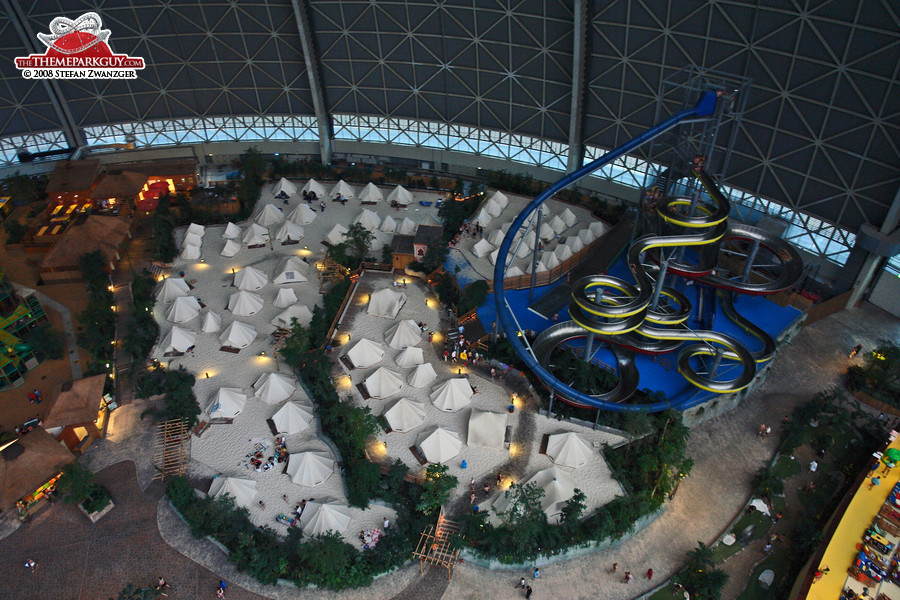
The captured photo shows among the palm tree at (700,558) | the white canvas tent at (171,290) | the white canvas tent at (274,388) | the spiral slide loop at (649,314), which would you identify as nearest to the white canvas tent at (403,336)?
the spiral slide loop at (649,314)

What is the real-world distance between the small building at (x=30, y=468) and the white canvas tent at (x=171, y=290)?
14835 mm

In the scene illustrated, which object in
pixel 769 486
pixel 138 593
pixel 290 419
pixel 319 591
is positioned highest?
pixel 290 419

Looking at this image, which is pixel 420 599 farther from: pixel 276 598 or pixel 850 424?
pixel 850 424

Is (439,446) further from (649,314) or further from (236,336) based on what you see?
(236,336)

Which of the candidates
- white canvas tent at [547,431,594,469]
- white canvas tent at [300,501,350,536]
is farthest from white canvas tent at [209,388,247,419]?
white canvas tent at [547,431,594,469]

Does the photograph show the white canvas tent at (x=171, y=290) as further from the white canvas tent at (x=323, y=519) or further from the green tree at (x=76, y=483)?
the white canvas tent at (x=323, y=519)

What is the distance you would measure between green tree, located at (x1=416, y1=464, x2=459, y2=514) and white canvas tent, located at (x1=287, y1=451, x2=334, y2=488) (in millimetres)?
5879

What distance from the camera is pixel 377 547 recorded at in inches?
1252

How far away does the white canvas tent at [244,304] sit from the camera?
4725cm

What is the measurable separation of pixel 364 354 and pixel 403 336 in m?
3.13

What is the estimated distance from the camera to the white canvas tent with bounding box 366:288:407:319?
154ft

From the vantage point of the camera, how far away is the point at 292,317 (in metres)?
46.1

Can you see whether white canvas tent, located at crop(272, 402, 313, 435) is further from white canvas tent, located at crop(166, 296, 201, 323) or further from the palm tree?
the palm tree

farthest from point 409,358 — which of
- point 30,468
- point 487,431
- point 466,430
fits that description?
point 30,468
